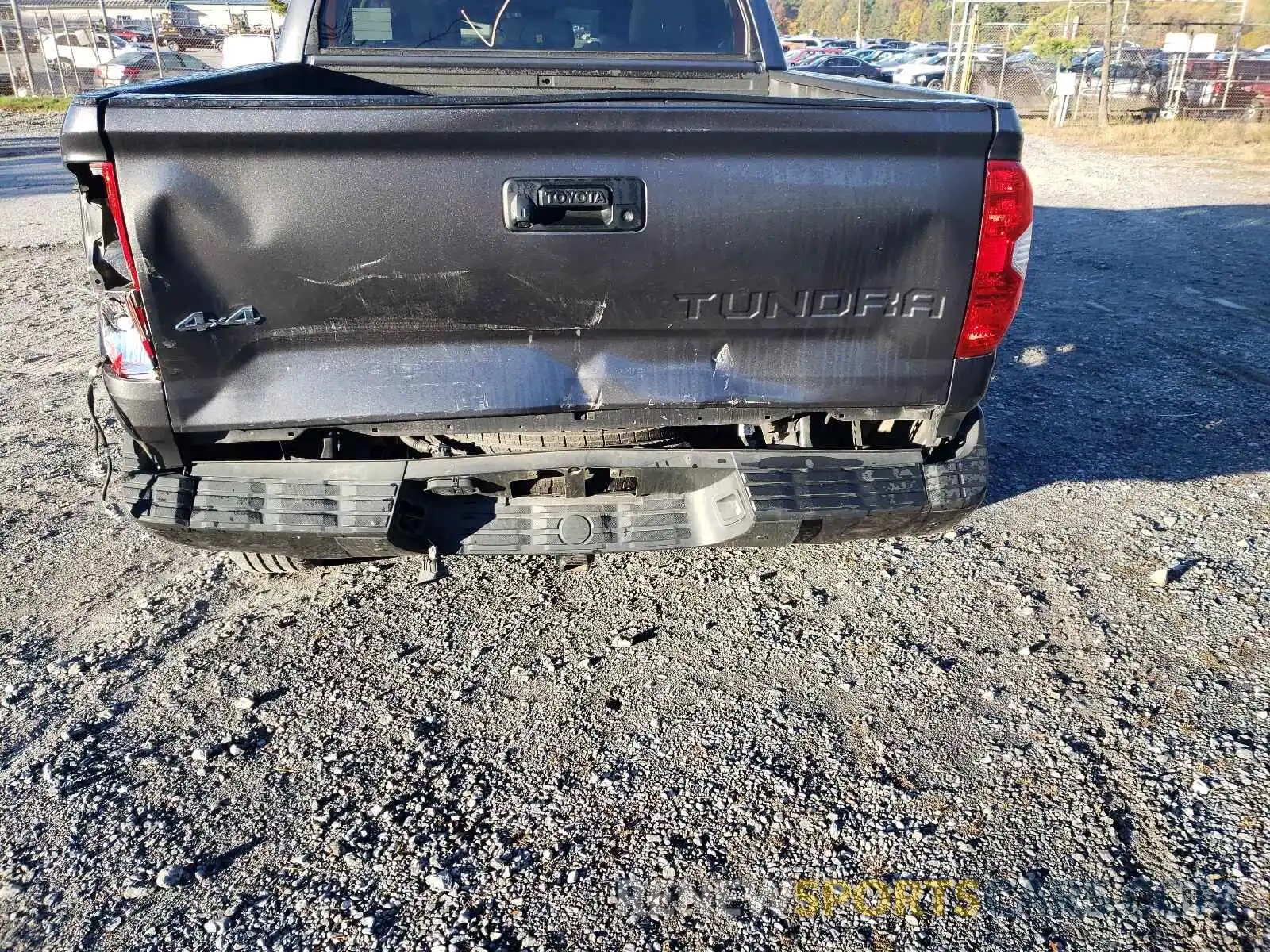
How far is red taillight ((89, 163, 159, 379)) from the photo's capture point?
99.2 inches

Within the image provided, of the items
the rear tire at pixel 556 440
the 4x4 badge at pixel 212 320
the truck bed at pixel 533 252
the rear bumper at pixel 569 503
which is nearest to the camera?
the truck bed at pixel 533 252

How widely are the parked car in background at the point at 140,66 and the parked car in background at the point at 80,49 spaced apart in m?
0.48

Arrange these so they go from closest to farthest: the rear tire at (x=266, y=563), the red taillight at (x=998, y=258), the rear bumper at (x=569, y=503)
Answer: the red taillight at (x=998, y=258) < the rear bumper at (x=569, y=503) < the rear tire at (x=266, y=563)

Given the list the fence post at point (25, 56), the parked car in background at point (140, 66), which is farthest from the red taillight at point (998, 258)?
the fence post at point (25, 56)

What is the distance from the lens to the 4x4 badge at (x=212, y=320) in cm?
258

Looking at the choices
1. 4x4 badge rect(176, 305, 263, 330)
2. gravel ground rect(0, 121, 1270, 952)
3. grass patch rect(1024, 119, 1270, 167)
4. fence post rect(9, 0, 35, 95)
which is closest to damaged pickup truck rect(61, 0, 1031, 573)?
4x4 badge rect(176, 305, 263, 330)

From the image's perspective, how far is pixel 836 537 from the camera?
3.11 m

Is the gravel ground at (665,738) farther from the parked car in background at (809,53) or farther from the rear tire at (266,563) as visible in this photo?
the parked car in background at (809,53)

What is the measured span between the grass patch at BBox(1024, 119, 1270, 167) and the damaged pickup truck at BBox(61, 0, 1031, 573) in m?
15.3

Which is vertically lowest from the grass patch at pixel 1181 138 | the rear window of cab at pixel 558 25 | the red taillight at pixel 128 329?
the grass patch at pixel 1181 138

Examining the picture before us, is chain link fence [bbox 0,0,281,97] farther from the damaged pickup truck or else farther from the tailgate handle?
the tailgate handle

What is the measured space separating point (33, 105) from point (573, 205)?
29.4 metres

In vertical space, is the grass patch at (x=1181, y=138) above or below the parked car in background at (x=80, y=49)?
below

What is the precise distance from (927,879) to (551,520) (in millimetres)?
1495
